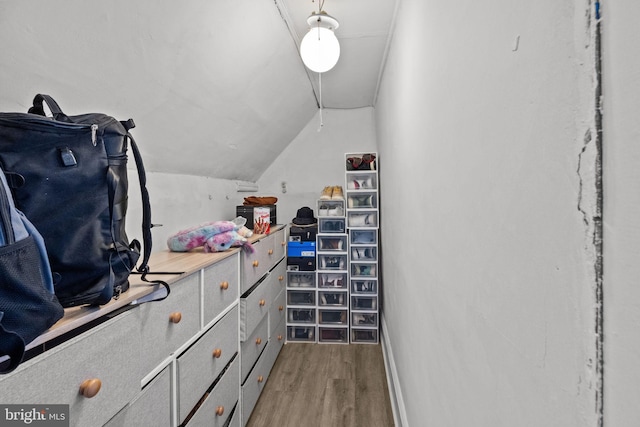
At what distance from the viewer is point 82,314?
69cm

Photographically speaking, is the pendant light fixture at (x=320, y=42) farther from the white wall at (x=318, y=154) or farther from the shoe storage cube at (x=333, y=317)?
the shoe storage cube at (x=333, y=317)

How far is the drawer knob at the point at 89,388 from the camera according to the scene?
0.66 meters

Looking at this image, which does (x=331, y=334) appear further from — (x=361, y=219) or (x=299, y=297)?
(x=361, y=219)

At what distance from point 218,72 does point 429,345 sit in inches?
58.1

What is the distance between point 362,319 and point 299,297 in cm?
60

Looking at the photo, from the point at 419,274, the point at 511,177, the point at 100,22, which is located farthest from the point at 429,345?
the point at 100,22

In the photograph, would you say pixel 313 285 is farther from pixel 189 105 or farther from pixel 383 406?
pixel 189 105

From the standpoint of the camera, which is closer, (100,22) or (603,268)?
(603,268)

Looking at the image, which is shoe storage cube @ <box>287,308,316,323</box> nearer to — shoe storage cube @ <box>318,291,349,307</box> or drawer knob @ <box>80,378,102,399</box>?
shoe storage cube @ <box>318,291,349,307</box>

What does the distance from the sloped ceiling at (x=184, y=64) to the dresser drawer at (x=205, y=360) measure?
911 mm

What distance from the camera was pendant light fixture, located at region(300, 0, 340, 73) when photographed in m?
1.48

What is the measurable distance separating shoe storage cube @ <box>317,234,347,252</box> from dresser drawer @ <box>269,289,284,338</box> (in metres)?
0.52

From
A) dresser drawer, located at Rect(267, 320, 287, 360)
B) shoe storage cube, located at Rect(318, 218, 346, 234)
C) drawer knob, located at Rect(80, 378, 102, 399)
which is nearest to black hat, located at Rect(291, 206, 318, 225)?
shoe storage cube, located at Rect(318, 218, 346, 234)

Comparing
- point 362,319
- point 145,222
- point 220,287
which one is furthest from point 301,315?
point 145,222
